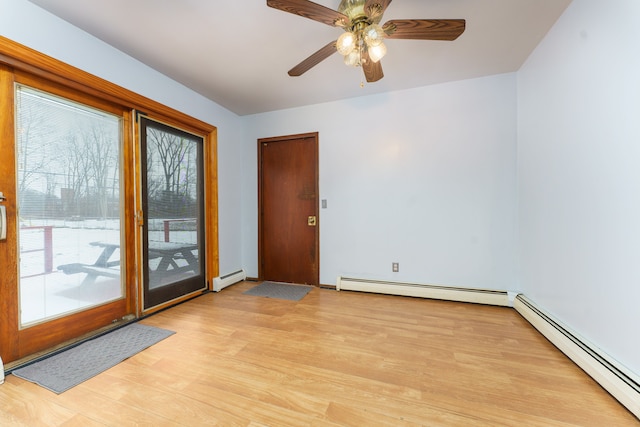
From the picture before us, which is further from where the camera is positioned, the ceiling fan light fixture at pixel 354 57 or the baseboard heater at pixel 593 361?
the ceiling fan light fixture at pixel 354 57

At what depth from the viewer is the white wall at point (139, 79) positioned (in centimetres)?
169

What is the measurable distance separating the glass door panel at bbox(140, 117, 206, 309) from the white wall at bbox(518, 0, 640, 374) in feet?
12.2

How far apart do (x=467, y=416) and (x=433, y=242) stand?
1956 mm

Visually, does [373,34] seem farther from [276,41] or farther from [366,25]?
[276,41]

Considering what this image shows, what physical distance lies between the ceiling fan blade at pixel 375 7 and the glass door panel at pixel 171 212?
236 centimetres

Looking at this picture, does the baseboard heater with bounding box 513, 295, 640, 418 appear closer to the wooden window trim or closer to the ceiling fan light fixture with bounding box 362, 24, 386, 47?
the ceiling fan light fixture with bounding box 362, 24, 386, 47

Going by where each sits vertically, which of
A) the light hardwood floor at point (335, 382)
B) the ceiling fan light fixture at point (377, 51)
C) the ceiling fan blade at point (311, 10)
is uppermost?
the ceiling fan blade at point (311, 10)

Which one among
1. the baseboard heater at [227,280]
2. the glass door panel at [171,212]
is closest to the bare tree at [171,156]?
the glass door panel at [171,212]

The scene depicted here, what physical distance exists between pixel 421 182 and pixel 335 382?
236 cm

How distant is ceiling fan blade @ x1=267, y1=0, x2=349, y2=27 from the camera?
1368 millimetres

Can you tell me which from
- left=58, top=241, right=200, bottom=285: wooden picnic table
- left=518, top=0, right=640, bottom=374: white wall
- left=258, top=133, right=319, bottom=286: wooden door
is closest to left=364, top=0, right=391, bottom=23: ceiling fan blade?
left=518, top=0, right=640, bottom=374: white wall

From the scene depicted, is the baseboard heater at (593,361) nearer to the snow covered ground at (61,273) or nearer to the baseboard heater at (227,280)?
the baseboard heater at (227,280)

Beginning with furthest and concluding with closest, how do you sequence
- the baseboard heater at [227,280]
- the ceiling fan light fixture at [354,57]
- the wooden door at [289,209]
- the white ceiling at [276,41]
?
the wooden door at [289,209] → the baseboard heater at [227,280] → the white ceiling at [276,41] → the ceiling fan light fixture at [354,57]

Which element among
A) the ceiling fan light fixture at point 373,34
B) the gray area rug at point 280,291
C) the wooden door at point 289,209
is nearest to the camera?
the ceiling fan light fixture at point 373,34
